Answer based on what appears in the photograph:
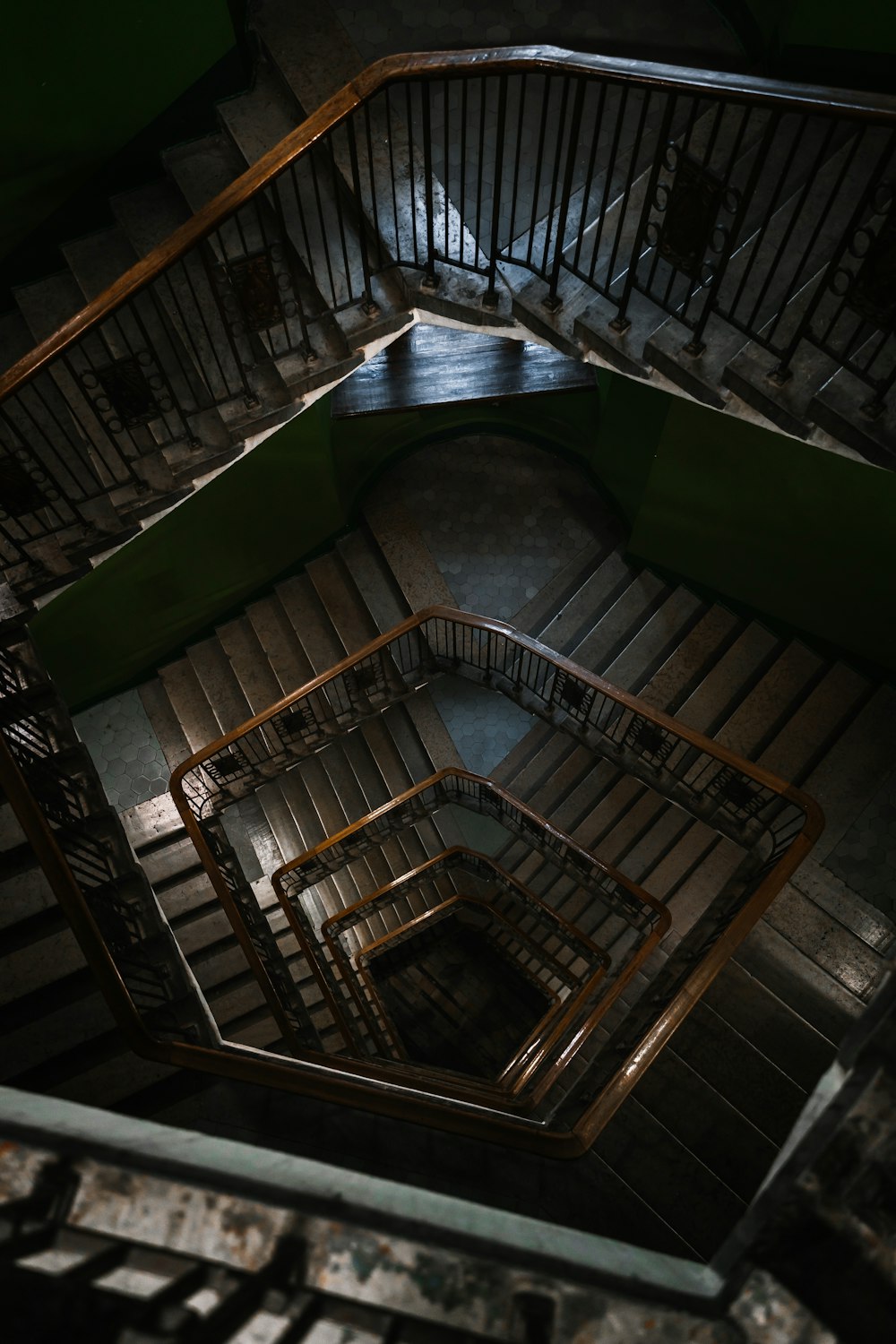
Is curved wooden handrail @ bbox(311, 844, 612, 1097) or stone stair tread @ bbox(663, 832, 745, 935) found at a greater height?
stone stair tread @ bbox(663, 832, 745, 935)

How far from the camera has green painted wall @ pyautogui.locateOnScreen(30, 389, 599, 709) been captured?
23.8ft

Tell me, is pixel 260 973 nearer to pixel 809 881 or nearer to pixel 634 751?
pixel 634 751

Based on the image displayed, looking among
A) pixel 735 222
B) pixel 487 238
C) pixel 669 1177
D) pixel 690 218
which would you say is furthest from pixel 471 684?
pixel 735 222

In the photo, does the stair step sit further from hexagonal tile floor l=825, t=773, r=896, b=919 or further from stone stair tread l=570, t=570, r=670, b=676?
stone stair tread l=570, t=570, r=670, b=676

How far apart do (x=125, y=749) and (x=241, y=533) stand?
98.9 inches

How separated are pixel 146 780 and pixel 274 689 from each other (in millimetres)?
1540

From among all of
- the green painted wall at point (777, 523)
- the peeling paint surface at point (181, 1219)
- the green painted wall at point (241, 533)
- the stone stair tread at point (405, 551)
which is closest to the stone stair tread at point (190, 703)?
the green painted wall at point (241, 533)

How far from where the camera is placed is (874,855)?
6836 mm

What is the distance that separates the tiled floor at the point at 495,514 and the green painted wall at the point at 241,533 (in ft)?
1.04

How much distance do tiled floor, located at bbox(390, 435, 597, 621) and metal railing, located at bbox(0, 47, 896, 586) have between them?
12.4 feet

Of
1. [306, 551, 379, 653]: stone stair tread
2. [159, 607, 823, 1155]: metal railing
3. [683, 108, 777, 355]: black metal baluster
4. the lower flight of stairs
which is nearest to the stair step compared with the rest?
the lower flight of stairs

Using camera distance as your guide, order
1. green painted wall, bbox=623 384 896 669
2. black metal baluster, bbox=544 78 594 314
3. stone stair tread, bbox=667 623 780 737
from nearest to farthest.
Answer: black metal baluster, bbox=544 78 594 314, green painted wall, bbox=623 384 896 669, stone stair tread, bbox=667 623 780 737

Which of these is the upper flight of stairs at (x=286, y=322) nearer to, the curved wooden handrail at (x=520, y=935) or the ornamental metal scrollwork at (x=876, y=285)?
the ornamental metal scrollwork at (x=876, y=285)

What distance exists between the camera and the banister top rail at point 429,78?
2984 mm
